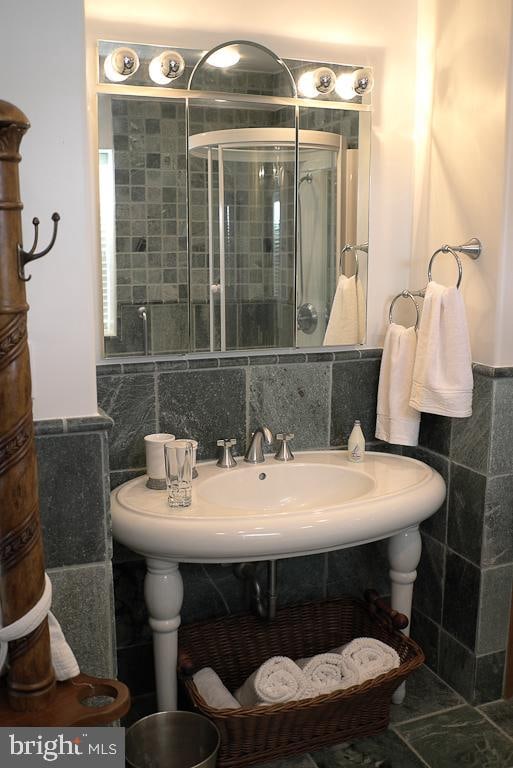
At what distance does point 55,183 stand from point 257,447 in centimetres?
101

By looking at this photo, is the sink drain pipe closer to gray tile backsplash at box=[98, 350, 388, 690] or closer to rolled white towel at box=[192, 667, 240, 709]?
gray tile backsplash at box=[98, 350, 388, 690]

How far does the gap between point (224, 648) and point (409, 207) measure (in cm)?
150

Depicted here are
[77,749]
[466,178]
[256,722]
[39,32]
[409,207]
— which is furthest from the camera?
[409,207]

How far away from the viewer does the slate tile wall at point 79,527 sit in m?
1.80

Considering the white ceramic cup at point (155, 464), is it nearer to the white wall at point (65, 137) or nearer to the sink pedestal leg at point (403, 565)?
the white wall at point (65, 137)

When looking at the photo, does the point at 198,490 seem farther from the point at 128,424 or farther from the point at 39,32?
the point at 39,32

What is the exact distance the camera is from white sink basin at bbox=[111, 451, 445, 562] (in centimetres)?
196

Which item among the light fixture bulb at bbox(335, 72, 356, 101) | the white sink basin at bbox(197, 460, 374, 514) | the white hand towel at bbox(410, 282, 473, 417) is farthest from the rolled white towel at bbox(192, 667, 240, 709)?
the light fixture bulb at bbox(335, 72, 356, 101)

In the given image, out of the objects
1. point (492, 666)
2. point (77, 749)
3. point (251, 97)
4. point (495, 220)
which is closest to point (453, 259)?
point (495, 220)

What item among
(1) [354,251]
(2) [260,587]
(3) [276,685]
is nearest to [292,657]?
(2) [260,587]

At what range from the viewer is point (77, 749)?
Answer: 1496 mm

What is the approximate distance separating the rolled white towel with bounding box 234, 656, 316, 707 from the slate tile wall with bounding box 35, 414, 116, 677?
46 cm

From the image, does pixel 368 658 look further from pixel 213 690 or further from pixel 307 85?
pixel 307 85

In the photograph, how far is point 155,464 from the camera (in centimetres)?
219
